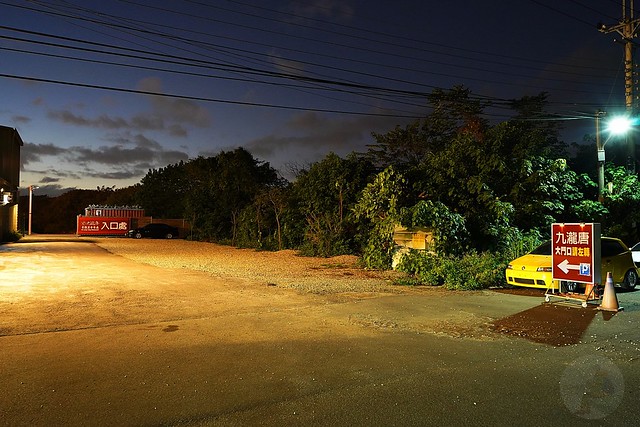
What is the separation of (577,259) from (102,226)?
1795 inches

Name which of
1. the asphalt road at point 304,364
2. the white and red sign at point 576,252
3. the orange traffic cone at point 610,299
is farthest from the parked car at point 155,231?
the orange traffic cone at point 610,299

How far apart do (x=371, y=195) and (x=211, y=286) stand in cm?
765

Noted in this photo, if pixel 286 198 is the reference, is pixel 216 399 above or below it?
below

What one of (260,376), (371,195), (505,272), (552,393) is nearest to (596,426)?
(552,393)

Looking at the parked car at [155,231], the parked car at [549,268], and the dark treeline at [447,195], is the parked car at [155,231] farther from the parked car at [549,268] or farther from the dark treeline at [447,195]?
the parked car at [549,268]

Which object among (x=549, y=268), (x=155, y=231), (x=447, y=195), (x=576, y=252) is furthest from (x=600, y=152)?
(x=155, y=231)

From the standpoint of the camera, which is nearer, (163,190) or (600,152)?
(600,152)

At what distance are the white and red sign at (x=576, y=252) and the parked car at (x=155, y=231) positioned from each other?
40.1 metres

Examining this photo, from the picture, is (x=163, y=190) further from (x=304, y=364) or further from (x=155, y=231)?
(x=304, y=364)

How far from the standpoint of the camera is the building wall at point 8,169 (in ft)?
114

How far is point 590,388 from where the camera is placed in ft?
17.6

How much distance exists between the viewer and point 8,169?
125ft

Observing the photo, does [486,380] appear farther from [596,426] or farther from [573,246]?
[573,246]

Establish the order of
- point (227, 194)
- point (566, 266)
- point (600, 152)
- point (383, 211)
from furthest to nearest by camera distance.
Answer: point (227, 194) < point (600, 152) < point (383, 211) < point (566, 266)
